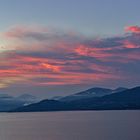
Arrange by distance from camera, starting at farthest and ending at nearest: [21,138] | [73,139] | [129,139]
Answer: [21,138], [73,139], [129,139]

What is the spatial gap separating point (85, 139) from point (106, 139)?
6036mm

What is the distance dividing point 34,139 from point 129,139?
28.4 metres

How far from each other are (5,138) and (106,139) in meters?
36.7

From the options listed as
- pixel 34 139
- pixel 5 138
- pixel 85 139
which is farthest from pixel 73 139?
pixel 5 138

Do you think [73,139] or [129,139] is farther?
[73,139]

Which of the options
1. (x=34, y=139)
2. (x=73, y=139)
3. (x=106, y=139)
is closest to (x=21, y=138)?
(x=34, y=139)

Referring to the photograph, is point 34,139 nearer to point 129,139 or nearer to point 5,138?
point 5,138

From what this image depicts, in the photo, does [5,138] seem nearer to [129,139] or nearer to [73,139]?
[73,139]

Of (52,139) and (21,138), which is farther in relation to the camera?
(21,138)

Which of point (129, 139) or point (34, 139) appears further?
point (34, 139)

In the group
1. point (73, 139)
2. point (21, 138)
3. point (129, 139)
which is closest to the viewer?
point (129, 139)

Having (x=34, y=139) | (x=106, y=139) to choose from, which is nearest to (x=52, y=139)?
(x=34, y=139)

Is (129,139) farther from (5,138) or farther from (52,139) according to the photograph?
(5,138)

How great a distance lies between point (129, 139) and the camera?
101 m
